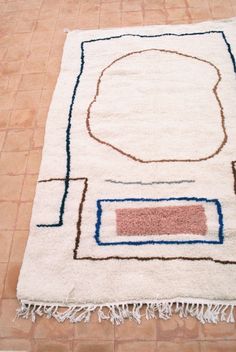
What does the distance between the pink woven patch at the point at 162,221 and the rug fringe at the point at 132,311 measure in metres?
0.22

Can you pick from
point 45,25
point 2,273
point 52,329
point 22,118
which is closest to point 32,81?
point 22,118

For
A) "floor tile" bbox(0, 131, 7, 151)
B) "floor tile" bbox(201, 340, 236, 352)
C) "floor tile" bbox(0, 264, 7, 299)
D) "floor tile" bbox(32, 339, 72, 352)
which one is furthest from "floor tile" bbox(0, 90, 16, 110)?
"floor tile" bbox(201, 340, 236, 352)

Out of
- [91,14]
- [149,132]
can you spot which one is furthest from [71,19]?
[149,132]

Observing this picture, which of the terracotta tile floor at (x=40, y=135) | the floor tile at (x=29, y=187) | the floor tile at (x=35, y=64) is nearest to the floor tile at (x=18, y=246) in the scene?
the terracotta tile floor at (x=40, y=135)

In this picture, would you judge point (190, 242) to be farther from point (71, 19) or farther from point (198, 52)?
point (71, 19)

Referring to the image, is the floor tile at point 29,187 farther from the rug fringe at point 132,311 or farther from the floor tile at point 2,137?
the rug fringe at point 132,311

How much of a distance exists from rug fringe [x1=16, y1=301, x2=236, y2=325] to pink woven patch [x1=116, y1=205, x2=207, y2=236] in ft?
0.73

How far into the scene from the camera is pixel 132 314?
3.28 feet

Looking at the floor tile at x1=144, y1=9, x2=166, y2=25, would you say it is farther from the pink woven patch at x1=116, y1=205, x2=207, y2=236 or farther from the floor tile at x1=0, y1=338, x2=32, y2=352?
the floor tile at x1=0, y1=338, x2=32, y2=352

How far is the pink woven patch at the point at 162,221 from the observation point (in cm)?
113

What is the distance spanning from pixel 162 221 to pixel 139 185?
163mm

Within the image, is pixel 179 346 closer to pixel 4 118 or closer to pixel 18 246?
pixel 18 246

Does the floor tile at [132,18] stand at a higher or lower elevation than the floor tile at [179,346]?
higher

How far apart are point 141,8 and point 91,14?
28 cm
